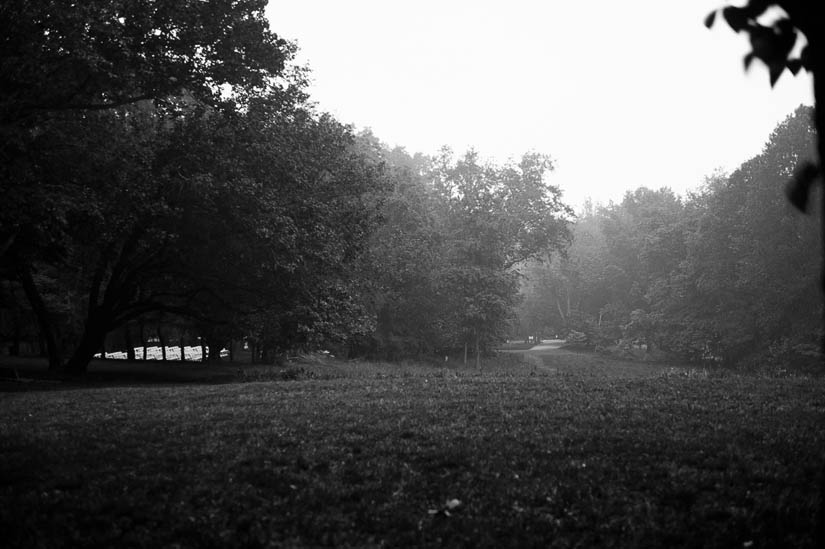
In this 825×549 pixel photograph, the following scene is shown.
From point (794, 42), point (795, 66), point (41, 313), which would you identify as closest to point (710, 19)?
point (794, 42)

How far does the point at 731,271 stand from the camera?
5184 cm

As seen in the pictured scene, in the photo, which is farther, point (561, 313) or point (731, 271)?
point (561, 313)

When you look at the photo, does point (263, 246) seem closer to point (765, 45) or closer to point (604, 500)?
point (604, 500)

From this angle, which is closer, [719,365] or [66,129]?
[66,129]

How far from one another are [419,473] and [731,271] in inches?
2092

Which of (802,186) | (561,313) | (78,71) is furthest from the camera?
(561,313)

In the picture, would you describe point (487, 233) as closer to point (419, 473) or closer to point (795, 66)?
point (419, 473)

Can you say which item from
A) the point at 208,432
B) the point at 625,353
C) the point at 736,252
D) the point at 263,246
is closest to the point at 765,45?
the point at 208,432

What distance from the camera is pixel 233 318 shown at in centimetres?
2962

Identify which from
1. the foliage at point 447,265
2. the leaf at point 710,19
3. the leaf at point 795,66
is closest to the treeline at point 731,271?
the foliage at point 447,265

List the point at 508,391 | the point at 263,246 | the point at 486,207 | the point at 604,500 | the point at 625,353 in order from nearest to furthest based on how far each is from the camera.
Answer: the point at 604,500, the point at 508,391, the point at 263,246, the point at 486,207, the point at 625,353

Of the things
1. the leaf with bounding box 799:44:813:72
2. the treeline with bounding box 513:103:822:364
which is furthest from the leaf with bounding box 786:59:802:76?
the treeline with bounding box 513:103:822:364

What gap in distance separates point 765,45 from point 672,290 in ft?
212

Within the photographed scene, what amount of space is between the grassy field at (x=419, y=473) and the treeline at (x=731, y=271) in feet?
82.3
